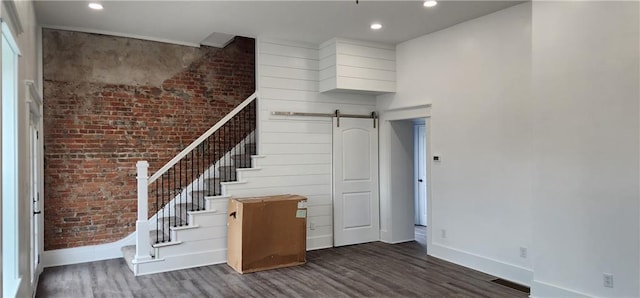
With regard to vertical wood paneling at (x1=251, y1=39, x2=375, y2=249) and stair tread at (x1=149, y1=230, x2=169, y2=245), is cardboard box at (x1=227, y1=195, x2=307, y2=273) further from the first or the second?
stair tread at (x1=149, y1=230, x2=169, y2=245)

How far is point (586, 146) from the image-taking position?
12.6 feet

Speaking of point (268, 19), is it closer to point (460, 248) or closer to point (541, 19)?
point (541, 19)

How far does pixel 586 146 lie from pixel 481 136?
4.71 feet

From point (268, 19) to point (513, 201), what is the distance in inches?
141

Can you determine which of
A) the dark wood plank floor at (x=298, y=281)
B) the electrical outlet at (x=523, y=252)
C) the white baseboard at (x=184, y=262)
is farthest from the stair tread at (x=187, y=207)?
the electrical outlet at (x=523, y=252)

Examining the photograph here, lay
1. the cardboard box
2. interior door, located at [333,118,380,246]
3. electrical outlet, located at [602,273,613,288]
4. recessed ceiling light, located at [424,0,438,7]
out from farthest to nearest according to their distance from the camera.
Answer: interior door, located at [333,118,380,246] → the cardboard box → recessed ceiling light, located at [424,0,438,7] → electrical outlet, located at [602,273,613,288]

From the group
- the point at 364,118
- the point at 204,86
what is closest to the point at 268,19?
the point at 204,86

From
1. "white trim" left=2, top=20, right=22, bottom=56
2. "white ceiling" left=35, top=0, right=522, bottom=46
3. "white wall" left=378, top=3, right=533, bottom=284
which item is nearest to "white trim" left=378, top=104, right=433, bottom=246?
"white wall" left=378, top=3, right=533, bottom=284

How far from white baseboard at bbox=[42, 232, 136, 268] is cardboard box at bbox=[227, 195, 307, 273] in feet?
5.30

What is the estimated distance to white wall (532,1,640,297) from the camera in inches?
141

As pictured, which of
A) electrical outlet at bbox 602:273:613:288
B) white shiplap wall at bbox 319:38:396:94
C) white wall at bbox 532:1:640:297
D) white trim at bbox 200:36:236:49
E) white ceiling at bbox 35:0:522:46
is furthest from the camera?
white trim at bbox 200:36:236:49

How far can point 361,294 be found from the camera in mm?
4422

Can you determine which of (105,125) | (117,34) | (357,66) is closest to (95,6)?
(117,34)

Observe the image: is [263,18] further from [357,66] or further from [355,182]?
[355,182]
